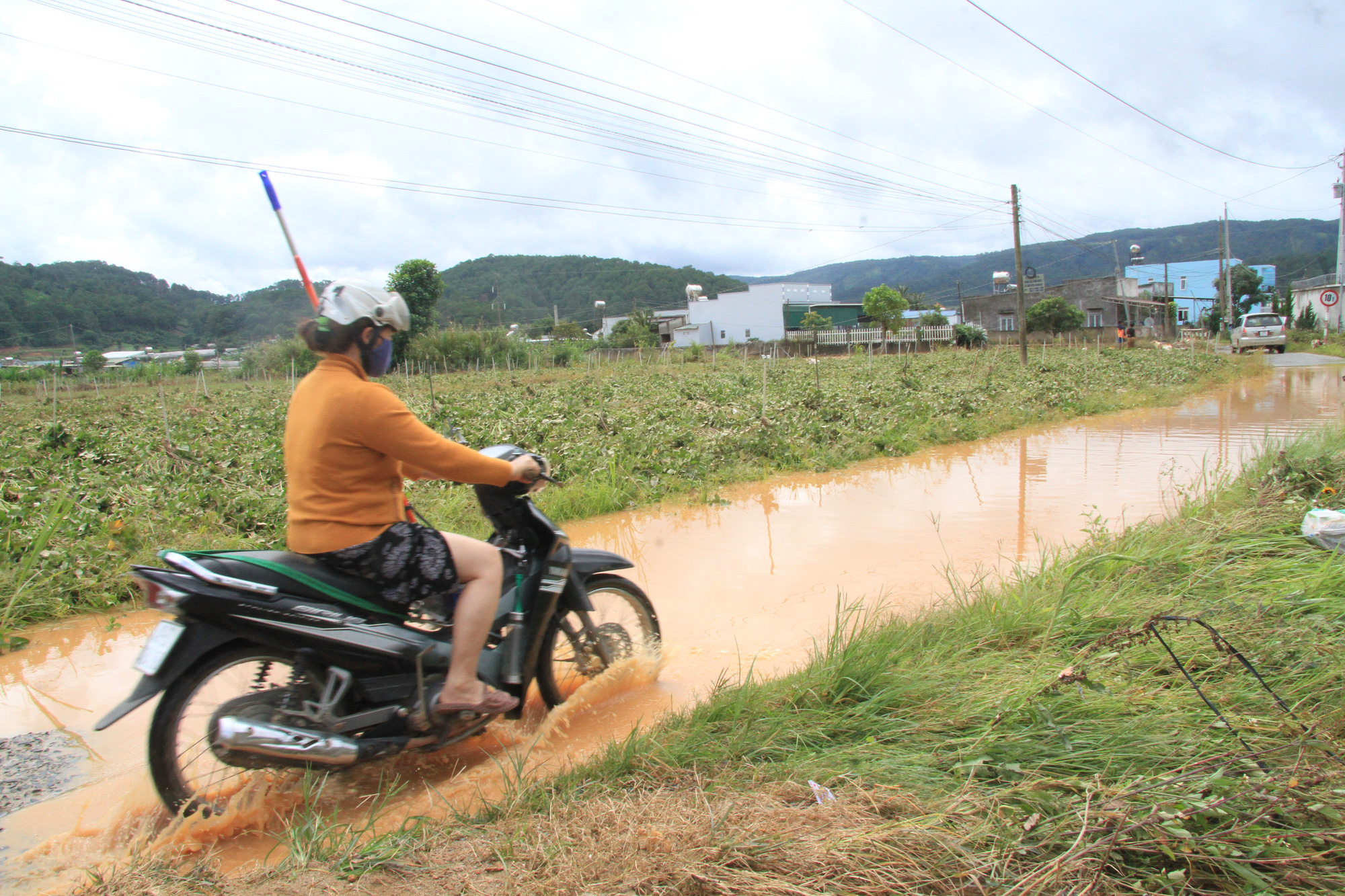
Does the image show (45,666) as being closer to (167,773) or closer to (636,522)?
(167,773)

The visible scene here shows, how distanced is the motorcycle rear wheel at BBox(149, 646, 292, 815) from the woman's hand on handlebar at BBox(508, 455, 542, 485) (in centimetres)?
100

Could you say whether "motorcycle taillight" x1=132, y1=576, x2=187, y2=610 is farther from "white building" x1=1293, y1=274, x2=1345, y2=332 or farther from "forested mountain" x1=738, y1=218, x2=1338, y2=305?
"forested mountain" x1=738, y1=218, x2=1338, y2=305

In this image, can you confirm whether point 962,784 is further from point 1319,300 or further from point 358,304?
point 1319,300

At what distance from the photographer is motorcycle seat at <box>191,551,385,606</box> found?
2.43m

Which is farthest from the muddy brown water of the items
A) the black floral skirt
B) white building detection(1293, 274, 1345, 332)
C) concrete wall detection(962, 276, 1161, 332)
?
concrete wall detection(962, 276, 1161, 332)

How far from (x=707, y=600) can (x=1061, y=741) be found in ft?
8.89

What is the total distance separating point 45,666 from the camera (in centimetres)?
412

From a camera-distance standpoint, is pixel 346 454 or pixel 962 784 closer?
pixel 962 784

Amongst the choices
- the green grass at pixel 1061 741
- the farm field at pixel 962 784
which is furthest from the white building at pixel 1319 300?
the farm field at pixel 962 784

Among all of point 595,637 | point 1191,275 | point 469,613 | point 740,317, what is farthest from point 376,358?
point 1191,275

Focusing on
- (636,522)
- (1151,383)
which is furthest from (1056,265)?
(636,522)

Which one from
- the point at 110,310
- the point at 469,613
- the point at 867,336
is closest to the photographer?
the point at 469,613

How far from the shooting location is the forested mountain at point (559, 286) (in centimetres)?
6322

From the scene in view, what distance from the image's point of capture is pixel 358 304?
2.56 meters
